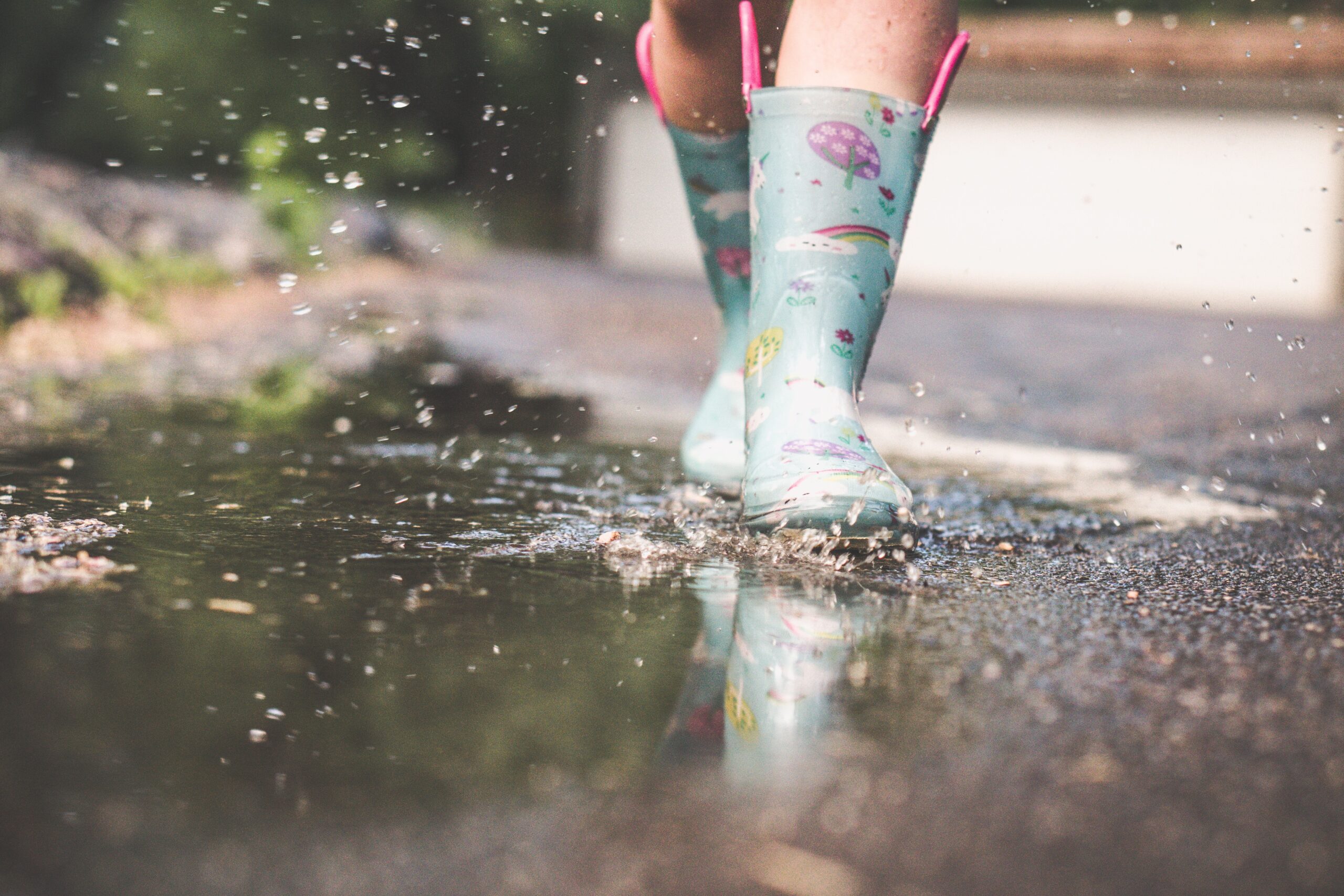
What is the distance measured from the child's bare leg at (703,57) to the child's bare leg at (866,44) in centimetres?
24

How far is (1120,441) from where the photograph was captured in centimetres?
277

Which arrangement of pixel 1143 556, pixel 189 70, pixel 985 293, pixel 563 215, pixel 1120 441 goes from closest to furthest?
1. pixel 1143 556
2. pixel 1120 441
3. pixel 985 293
4. pixel 189 70
5. pixel 563 215

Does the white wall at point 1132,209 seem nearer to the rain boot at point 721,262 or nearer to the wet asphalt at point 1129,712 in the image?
the rain boot at point 721,262

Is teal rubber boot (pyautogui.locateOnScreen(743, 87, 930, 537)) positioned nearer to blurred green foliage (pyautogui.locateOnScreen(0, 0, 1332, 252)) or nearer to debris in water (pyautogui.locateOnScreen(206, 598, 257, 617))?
debris in water (pyautogui.locateOnScreen(206, 598, 257, 617))

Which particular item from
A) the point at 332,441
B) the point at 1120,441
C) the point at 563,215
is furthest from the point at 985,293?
the point at 332,441

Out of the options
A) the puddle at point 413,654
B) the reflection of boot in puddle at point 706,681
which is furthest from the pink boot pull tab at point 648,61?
the reflection of boot in puddle at point 706,681

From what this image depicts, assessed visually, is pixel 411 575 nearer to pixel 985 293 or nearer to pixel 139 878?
pixel 139 878

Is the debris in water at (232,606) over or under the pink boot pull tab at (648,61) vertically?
under

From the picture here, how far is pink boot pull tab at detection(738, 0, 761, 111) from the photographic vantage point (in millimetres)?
1601

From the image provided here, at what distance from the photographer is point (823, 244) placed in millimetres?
1538

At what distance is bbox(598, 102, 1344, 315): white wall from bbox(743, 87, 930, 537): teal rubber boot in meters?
10.4

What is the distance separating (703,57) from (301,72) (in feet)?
47.2

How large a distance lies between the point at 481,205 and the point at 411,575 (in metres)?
19.1

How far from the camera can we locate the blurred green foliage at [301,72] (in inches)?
557
